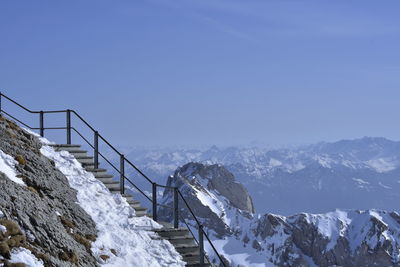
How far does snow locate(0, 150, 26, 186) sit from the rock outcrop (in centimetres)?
17

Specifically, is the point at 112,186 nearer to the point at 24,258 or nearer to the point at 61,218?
the point at 61,218

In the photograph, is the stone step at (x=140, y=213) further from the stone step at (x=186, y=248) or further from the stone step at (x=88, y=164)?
the stone step at (x=88, y=164)

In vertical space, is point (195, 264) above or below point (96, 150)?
below

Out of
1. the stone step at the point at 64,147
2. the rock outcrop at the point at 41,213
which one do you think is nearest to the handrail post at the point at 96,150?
the stone step at the point at 64,147

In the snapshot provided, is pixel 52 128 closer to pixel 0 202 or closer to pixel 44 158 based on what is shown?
pixel 44 158

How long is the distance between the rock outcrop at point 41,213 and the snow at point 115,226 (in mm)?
412

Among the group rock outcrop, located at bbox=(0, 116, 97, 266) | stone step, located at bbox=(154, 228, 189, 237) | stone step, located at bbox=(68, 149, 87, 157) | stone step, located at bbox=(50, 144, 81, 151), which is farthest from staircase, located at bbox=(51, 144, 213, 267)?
rock outcrop, located at bbox=(0, 116, 97, 266)

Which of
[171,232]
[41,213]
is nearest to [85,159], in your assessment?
[171,232]

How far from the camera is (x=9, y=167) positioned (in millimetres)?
18359

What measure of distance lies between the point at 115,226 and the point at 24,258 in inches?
209

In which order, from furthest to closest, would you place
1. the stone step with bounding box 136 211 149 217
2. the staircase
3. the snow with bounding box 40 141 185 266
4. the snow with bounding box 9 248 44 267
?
the stone step with bounding box 136 211 149 217
the staircase
the snow with bounding box 40 141 185 266
the snow with bounding box 9 248 44 267

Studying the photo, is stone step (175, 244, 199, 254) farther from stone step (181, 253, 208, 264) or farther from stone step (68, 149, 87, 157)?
stone step (68, 149, 87, 157)

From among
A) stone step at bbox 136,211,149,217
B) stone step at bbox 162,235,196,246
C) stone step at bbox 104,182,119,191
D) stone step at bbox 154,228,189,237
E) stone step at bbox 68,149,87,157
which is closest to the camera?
stone step at bbox 162,235,196,246

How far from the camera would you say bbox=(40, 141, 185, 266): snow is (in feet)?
58.1
